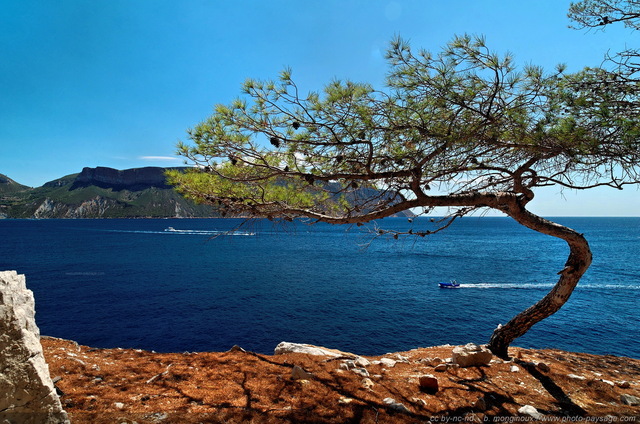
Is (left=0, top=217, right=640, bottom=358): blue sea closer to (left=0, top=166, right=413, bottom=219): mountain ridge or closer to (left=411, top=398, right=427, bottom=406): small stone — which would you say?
(left=411, top=398, right=427, bottom=406): small stone

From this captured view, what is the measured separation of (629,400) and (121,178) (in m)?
216

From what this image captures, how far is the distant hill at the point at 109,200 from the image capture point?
169375 mm

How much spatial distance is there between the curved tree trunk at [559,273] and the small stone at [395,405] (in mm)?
3412

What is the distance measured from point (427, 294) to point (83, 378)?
2960 centimetres

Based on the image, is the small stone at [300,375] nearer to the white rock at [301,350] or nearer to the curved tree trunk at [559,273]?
the white rock at [301,350]

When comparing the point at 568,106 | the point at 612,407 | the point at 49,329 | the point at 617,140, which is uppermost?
the point at 568,106

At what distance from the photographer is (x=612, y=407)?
435 centimetres

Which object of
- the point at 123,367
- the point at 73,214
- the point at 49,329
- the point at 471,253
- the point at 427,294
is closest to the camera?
the point at 123,367

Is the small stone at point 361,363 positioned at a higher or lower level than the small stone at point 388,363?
higher

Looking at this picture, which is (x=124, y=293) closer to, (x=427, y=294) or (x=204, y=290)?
(x=204, y=290)

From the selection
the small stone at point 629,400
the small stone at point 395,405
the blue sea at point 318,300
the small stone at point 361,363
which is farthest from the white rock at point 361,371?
the small stone at point 629,400

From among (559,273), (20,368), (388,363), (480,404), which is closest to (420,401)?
(480,404)

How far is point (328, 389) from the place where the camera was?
4.52 metres

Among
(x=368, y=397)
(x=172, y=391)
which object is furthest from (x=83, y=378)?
(x=368, y=397)
